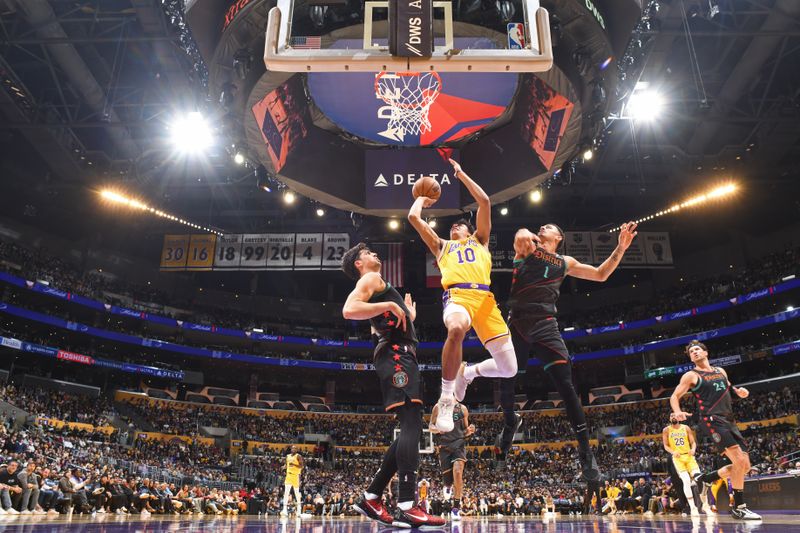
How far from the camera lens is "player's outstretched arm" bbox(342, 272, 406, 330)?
14.9ft

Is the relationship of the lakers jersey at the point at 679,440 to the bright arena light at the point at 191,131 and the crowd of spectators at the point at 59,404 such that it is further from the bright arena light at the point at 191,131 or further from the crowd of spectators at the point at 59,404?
the crowd of spectators at the point at 59,404

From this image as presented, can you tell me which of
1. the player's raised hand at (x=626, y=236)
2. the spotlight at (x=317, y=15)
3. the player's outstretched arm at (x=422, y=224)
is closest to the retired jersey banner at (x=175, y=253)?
the spotlight at (x=317, y=15)

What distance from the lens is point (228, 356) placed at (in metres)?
36.2

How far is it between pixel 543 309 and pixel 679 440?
24.5ft

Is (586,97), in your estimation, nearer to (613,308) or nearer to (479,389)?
(613,308)

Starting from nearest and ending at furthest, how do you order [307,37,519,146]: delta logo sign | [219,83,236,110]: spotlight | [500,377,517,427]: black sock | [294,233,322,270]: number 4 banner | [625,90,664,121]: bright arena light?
[500,377,517,427]: black sock
[219,83,236,110]: spotlight
[307,37,519,146]: delta logo sign
[625,90,664,121]: bright arena light
[294,233,322,270]: number 4 banner

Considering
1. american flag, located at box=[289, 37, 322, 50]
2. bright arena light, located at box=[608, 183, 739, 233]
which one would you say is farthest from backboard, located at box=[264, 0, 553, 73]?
bright arena light, located at box=[608, 183, 739, 233]

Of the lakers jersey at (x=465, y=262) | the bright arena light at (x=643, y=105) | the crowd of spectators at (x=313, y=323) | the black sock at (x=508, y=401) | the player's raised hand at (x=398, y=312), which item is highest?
the bright arena light at (x=643, y=105)

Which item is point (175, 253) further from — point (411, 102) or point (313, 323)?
point (411, 102)

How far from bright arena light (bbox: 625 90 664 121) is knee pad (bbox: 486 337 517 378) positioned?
1544 centimetres

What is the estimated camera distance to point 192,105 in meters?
20.6

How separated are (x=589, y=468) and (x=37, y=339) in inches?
1363

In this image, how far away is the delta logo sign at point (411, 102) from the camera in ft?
39.0

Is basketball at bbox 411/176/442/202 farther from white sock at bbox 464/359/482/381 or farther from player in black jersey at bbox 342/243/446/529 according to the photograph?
white sock at bbox 464/359/482/381
